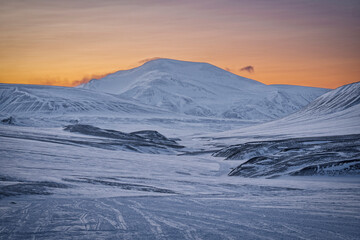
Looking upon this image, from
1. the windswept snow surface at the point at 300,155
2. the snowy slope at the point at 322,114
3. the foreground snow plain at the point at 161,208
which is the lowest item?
the foreground snow plain at the point at 161,208

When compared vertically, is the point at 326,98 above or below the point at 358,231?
above

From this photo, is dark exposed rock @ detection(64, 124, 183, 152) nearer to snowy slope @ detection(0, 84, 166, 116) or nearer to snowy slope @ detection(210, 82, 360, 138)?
snowy slope @ detection(210, 82, 360, 138)

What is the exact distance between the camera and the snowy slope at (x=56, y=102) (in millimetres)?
142625

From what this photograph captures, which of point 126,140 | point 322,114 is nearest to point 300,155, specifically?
point 126,140

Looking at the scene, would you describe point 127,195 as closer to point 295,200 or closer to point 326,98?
point 295,200

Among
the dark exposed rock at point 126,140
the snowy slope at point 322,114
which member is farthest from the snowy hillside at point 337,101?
the dark exposed rock at point 126,140

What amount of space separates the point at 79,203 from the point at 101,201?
66 centimetres

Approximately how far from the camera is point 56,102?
487 feet

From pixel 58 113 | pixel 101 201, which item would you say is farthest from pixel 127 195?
pixel 58 113

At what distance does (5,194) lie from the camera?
10.4 m

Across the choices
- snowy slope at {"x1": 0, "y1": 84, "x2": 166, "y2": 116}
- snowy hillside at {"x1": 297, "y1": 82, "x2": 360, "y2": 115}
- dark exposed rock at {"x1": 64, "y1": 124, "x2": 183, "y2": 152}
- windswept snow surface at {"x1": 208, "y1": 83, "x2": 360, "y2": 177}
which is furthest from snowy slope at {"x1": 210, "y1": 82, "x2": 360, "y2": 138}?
snowy slope at {"x1": 0, "y1": 84, "x2": 166, "y2": 116}

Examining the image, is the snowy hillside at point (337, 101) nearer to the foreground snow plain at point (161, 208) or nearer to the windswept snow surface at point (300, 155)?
the windswept snow surface at point (300, 155)

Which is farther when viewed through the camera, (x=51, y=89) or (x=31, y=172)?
(x=51, y=89)

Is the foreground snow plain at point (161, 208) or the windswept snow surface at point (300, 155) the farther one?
the windswept snow surface at point (300, 155)
